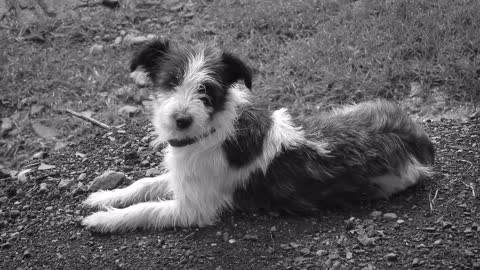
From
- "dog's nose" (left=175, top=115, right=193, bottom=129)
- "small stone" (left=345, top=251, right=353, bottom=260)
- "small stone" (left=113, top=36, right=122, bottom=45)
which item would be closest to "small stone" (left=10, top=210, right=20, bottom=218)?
"dog's nose" (left=175, top=115, right=193, bottom=129)

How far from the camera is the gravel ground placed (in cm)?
460

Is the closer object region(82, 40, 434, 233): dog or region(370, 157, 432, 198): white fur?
region(82, 40, 434, 233): dog

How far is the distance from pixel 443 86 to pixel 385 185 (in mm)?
2355

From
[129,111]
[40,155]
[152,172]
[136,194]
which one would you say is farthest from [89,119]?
[136,194]

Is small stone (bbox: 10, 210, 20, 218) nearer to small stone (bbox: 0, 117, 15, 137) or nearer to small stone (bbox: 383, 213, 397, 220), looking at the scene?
small stone (bbox: 0, 117, 15, 137)

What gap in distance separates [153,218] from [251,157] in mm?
949

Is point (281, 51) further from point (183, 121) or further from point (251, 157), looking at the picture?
point (183, 121)

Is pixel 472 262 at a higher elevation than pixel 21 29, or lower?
lower

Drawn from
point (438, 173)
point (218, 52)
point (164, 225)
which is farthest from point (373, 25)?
point (164, 225)

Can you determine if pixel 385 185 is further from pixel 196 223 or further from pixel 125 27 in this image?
pixel 125 27

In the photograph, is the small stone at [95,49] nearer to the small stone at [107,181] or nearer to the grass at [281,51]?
the grass at [281,51]

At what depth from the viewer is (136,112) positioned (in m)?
7.56

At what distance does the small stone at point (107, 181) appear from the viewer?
5.89 metres

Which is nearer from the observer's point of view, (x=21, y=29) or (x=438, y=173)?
(x=438, y=173)
